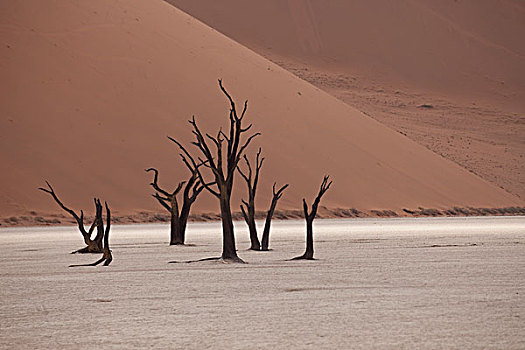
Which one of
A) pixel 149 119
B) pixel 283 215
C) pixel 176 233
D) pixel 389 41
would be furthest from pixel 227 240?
pixel 389 41

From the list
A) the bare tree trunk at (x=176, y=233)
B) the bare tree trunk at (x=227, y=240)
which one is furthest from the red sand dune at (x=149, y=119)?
the bare tree trunk at (x=227, y=240)

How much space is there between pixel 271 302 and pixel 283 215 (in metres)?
32.0

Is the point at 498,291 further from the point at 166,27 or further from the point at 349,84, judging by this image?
the point at 349,84

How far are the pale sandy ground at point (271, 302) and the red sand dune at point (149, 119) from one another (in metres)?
23.9

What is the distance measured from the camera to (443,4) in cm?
10188

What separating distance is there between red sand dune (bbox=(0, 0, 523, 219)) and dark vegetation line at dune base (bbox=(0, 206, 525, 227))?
572 mm

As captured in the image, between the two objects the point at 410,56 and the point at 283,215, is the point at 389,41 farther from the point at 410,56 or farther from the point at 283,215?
the point at 283,215

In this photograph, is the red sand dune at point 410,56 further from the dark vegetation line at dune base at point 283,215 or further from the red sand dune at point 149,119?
the dark vegetation line at dune base at point 283,215

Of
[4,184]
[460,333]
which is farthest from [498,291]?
[4,184]

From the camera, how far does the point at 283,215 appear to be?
135ft

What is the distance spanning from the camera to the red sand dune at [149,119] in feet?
132

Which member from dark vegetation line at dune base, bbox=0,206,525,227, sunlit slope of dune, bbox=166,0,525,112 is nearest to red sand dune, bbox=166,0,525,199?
sunlit slope of dune, bbox=166,0,525,112

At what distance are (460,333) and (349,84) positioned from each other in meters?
75.0

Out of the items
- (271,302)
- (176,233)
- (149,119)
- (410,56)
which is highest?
(410,56)
